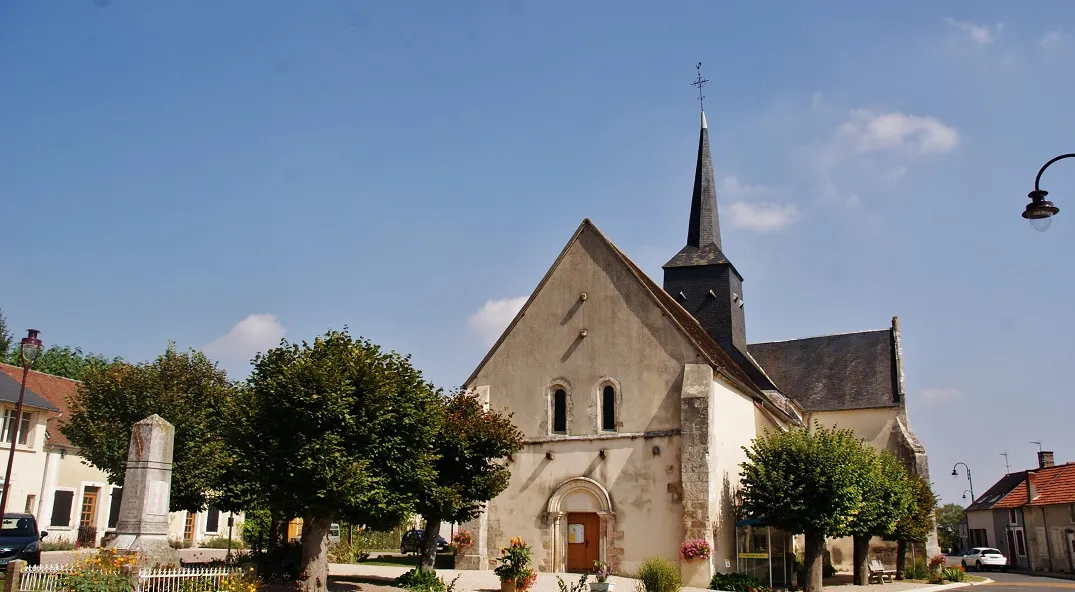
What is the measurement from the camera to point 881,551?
112 feet

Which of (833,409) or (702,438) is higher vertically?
(833,409)

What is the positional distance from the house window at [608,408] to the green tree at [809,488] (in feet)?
13.6

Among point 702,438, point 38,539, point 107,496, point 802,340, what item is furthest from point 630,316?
point 107,496

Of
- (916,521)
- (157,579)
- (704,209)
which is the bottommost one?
(157,579)

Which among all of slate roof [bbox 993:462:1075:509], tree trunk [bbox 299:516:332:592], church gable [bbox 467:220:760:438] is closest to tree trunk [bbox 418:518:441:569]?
tree trunk [bbox 299:516:332:592]

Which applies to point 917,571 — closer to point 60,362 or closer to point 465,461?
point 465,461

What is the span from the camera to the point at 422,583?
16.9 m

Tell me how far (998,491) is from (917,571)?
29768 millimetres

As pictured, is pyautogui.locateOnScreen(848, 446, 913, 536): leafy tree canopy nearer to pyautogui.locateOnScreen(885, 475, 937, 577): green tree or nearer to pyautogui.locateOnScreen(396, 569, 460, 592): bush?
pyautogui.locateOnScreen(885, 475, 937, 577): green tree

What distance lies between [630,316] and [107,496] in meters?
24.9

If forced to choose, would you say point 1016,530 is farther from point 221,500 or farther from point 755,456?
point 221,500

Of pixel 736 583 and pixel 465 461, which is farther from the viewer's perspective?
pixel 736 583

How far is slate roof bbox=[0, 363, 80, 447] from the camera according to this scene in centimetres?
3306

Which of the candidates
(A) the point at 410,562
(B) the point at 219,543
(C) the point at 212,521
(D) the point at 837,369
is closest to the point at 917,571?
(D) the point at 837,369
